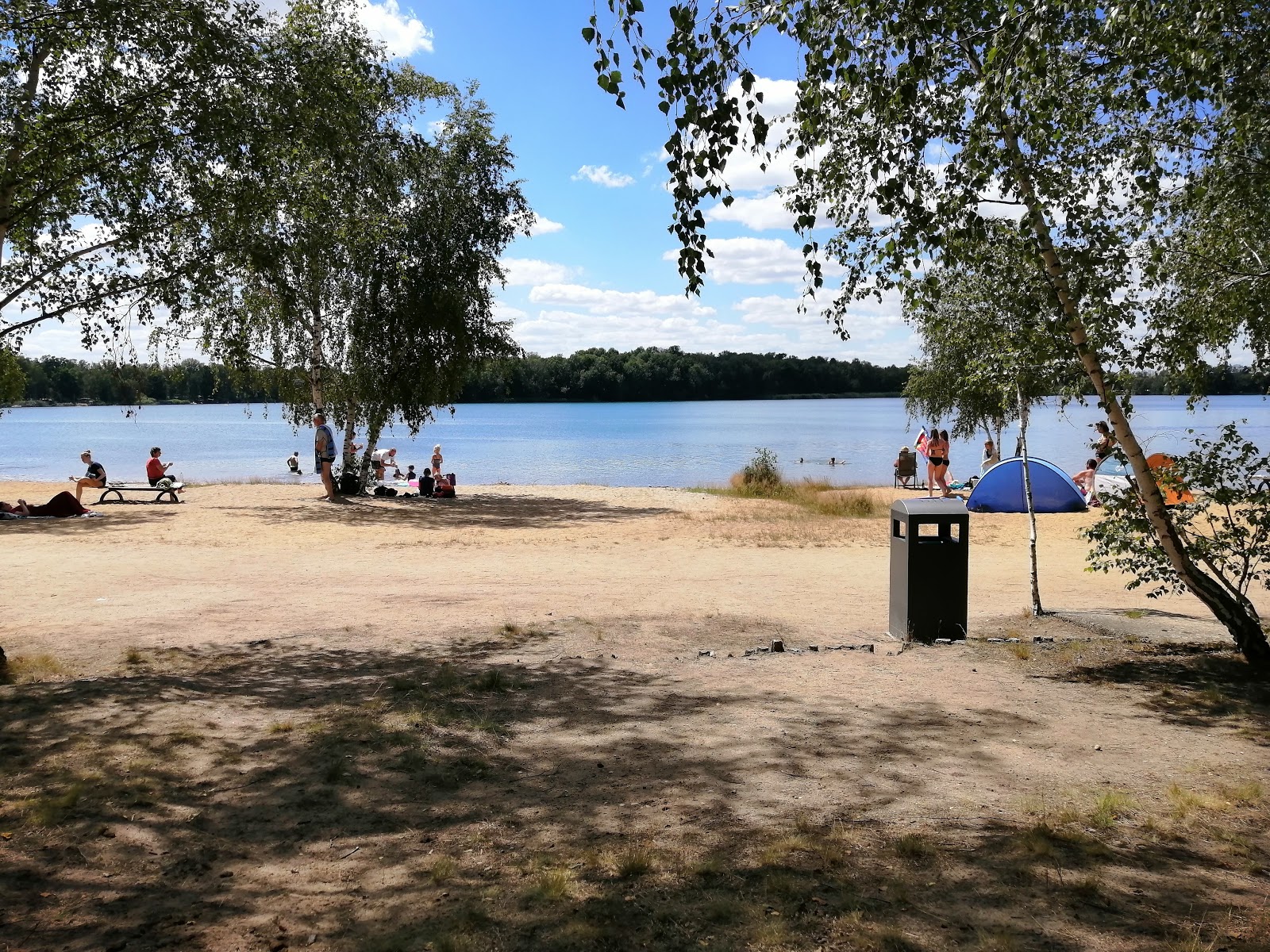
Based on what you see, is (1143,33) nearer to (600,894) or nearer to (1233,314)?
(1233,314)

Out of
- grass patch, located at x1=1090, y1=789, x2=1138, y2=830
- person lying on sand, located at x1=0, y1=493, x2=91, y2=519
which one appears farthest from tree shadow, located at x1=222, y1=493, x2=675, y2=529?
grass patch, located at x1=1090, y1=789, x2=1138, y2=830

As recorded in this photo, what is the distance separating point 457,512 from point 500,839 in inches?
661

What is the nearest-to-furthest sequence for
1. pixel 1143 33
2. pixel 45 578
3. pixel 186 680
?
pixel 1143 33, pixel 186 680, pixel 45 578

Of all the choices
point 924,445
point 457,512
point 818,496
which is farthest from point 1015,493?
point 457,512

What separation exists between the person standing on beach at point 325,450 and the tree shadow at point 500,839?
15386 mm

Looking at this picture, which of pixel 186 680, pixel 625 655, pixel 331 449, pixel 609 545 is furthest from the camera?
pixel 331 449

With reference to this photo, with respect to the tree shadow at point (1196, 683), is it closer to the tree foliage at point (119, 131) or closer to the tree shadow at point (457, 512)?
the tree foliage at point (119, 131)

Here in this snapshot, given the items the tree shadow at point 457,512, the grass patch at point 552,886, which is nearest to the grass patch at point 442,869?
the grass patch at point 552,886

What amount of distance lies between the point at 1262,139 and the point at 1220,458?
2268mm

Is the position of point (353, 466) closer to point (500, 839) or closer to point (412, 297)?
point (412, 297)

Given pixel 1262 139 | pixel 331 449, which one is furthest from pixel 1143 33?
pixel 331 449

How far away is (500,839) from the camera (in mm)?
3646

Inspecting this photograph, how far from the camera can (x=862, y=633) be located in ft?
27.4

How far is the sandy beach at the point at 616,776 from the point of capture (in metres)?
3.03
